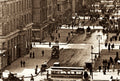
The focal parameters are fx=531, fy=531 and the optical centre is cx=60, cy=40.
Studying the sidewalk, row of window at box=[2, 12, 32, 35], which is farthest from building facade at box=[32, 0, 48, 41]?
the sidewalk

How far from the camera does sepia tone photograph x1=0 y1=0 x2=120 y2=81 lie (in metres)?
72.9

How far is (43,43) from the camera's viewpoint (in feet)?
381

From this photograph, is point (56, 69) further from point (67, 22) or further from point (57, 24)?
point (67, 22)

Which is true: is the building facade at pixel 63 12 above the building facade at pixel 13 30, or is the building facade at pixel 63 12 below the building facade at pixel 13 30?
below

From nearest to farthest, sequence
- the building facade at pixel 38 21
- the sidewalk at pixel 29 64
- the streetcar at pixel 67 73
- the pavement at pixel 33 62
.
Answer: the streetcar at pixel 67 73 → the pavement at pixel 33 62 → the sidewalk at pixel 29 64 → the building facade at pixel 38 21

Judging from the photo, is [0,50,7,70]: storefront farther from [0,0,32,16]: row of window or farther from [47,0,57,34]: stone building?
[47,0,57,34]: stone building

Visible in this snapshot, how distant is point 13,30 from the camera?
95.7 m

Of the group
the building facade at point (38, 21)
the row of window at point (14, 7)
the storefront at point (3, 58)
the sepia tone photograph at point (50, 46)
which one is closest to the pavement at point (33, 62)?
the sepia tone photograph at point (50, 46)

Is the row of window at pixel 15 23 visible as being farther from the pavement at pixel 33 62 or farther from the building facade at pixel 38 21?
the building facade at pixel 38 21

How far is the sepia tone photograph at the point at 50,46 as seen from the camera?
239 ft

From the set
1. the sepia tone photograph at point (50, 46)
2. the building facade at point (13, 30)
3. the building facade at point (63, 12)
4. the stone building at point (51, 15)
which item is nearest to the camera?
the sepia tone photograph at point (50, 46)

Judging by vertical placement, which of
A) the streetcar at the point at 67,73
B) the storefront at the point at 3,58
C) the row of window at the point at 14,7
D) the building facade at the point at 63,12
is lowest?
the building facade at the point at 63,12

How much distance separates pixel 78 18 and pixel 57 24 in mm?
25621

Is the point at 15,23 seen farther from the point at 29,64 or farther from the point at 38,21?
the point at 38,21
